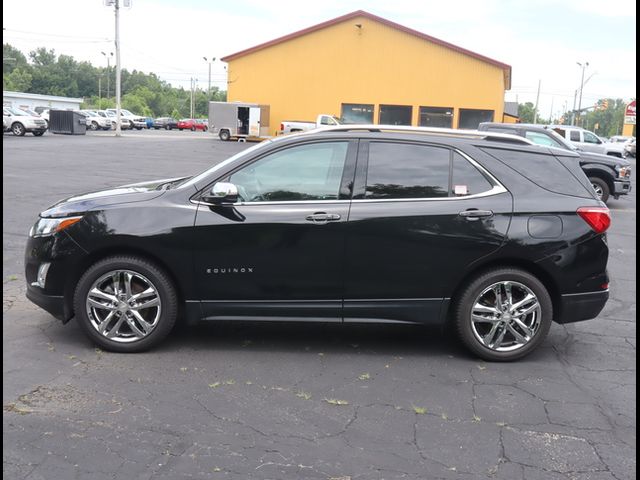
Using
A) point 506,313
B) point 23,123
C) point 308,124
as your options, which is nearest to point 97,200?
point 506,313

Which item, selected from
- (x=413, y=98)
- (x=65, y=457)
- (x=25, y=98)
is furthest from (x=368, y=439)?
(x=25, y=98)

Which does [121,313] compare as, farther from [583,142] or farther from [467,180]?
[583,142]

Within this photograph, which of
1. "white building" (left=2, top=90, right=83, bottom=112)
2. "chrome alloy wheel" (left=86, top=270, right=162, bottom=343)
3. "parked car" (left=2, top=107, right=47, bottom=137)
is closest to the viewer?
"chrome alloy wheel" (left=86, top=270, right=162, bottom=343)

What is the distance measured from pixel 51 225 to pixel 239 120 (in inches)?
1630

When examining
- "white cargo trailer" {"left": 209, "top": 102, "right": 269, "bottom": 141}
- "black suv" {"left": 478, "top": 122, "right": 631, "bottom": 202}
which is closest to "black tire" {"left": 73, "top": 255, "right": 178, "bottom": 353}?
"black suv" {"left": 478, "top": 122, "right": 631, "bottom": 202}

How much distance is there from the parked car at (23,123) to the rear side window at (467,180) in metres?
38.5

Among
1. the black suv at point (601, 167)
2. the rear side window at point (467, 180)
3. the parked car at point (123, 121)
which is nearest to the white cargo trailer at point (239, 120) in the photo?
the parked car at point (123, 121)

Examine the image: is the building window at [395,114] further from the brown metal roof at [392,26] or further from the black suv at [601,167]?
the black suv at [601,167]

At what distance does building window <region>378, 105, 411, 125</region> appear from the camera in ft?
148

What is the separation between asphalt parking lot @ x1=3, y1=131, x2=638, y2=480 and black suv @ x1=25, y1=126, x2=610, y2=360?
347 mm

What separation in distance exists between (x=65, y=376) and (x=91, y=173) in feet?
50.4

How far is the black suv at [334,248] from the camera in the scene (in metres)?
4.89

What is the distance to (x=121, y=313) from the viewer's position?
4.93 m

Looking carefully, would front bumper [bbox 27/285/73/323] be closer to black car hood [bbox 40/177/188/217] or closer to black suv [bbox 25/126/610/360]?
black suv [bbox 25/126/610/360]
